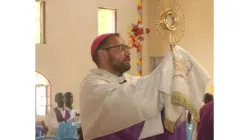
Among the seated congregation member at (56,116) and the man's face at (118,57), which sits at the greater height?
the man's face at (118,57)

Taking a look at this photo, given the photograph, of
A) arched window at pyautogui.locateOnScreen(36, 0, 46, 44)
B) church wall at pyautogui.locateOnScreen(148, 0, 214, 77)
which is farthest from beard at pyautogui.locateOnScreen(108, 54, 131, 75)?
church wall at pyautogui.locateOnScreen(148, 0, 214, 77)

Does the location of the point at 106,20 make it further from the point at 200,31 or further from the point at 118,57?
the point at 118,57

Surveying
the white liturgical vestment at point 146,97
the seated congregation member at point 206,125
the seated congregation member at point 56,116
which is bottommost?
the seated congregation member at point 56,116

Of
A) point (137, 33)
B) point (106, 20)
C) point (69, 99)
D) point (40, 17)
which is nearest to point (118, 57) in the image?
point (69, 99)

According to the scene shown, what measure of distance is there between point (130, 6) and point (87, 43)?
179cm

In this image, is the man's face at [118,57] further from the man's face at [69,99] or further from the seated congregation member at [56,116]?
the man's face at [69,99]

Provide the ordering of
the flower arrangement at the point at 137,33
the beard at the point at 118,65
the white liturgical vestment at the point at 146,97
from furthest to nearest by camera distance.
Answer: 1. the flower arrangement at the point at 137,33
2. the beard at the point at 118,65
3. the white liturgical vestment at the point at 146,97

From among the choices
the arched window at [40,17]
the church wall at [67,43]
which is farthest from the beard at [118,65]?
the arched window at [40,17]

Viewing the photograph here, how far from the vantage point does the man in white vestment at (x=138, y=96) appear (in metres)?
2.19

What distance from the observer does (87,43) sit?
895cm

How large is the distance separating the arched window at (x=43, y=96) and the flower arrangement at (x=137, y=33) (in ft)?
8.36

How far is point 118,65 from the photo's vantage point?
9.40 feet
